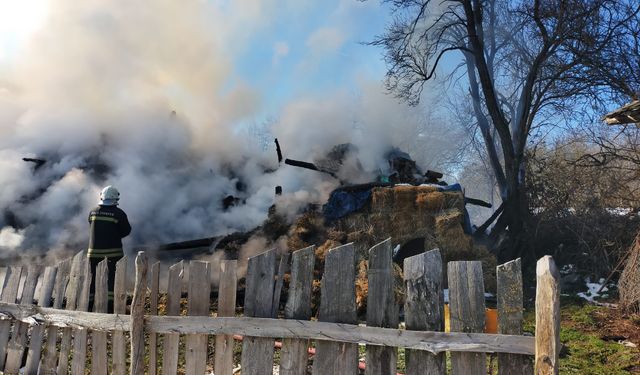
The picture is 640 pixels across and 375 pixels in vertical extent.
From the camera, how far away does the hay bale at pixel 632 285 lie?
236 inches

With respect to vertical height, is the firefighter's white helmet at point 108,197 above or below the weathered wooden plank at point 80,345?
above

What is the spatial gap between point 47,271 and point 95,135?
792 cm

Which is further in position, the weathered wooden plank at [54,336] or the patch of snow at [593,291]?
the patch of snow at [593,291]

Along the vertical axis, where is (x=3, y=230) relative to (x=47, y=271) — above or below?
above

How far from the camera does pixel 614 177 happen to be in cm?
924

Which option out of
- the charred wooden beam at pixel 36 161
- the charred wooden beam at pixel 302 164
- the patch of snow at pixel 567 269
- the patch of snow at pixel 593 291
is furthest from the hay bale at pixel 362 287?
the charred wooden beam at pixel 36 161

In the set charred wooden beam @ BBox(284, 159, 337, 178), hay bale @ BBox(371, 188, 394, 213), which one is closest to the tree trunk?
hay bale @ BBox(371, 188, 394, 213)

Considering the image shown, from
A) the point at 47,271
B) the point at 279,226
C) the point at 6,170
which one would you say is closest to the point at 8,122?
the point at 6,170

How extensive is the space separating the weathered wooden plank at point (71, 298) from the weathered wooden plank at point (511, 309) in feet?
10.3

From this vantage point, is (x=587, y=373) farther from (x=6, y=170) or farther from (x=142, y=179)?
(x=6, y=170)

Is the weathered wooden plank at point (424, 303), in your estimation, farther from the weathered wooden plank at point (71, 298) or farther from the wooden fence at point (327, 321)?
the weathered wooden plank at point (71, 298)

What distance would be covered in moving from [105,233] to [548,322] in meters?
5.36

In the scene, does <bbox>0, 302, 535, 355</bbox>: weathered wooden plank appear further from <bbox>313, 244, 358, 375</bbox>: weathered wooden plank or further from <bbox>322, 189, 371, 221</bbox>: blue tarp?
<bbox>322, 189, 371, 221</bbox>: blue tarp

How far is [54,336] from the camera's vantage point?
3.73 meters
